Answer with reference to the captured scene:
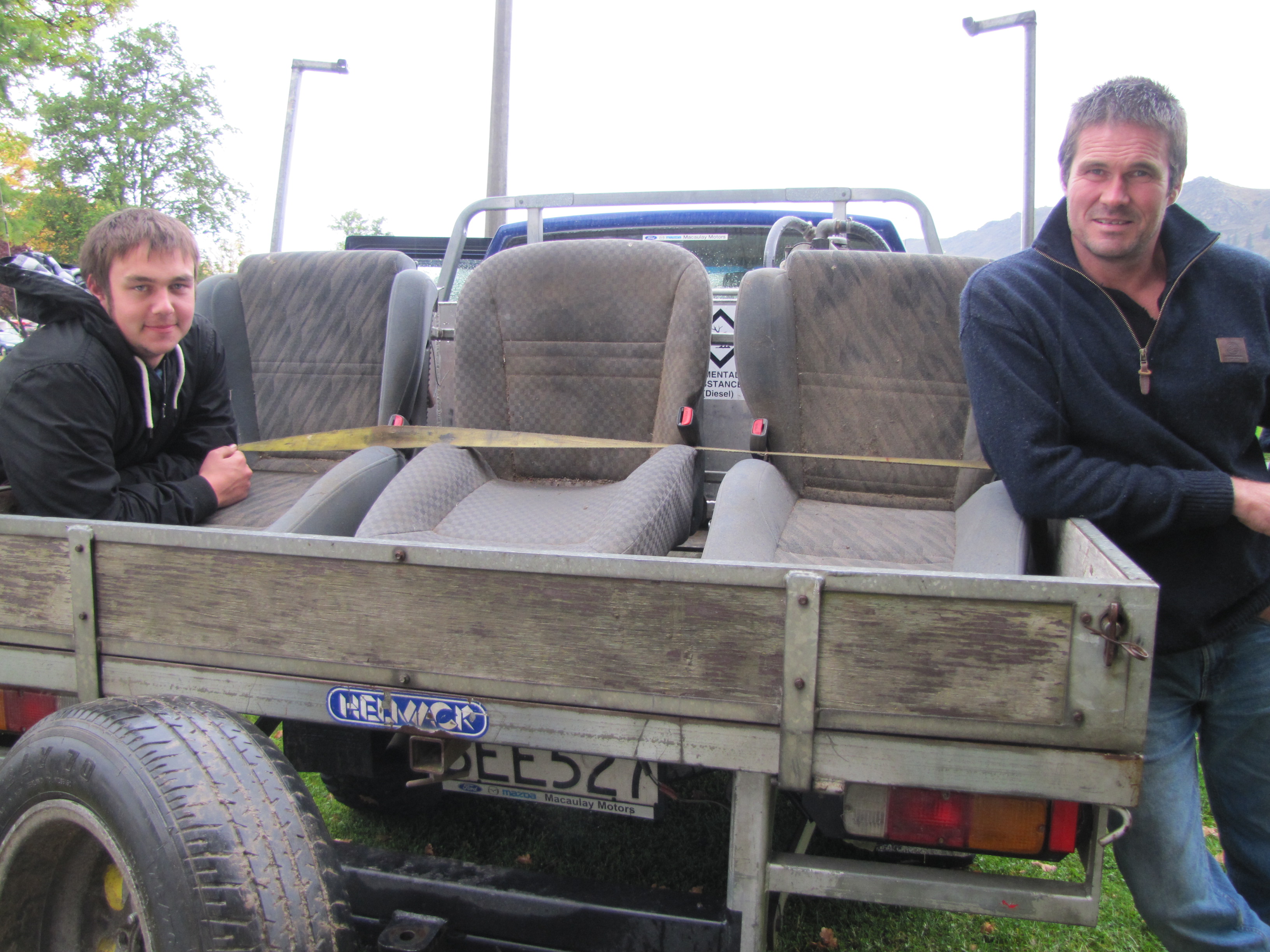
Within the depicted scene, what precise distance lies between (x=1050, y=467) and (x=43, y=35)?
1797 centimetres

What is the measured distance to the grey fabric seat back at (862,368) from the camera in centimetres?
272

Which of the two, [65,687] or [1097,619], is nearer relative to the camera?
[1097,619]

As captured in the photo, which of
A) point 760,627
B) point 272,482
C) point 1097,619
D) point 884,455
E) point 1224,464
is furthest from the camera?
point 272,482

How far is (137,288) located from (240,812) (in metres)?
1.66

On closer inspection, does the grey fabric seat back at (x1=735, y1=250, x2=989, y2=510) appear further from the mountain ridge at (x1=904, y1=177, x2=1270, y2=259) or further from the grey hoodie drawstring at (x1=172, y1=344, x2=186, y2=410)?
the grey hoodie drawstring at (x1=172, y1=344, x2=186, y2=410)

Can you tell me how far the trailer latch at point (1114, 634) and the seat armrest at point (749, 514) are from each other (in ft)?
2.69

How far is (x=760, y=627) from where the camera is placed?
1.23m

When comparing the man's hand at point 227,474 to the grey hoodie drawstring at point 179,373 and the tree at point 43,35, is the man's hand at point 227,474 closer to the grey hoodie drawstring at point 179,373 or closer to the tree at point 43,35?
the grey hoodie drawstring at point 179,373

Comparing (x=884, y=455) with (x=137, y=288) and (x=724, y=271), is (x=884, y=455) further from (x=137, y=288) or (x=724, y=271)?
(x=137, y=288)

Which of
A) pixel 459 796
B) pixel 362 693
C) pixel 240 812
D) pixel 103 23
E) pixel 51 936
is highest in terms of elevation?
pixel 103 23

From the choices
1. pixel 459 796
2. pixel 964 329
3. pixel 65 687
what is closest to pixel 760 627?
pixel 964 329

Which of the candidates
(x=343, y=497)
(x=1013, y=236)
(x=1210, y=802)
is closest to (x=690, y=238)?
(x=1013, y=236)

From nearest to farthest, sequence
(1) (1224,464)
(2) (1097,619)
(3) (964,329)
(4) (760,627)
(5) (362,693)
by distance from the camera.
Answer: (2) (1097,619) → (4) (760,627) → (5) (362,693) → (1) (1224,464) → (3) (964,329)

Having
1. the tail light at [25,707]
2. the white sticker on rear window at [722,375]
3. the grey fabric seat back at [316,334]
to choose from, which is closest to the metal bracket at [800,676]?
the tail light at [25,707]
